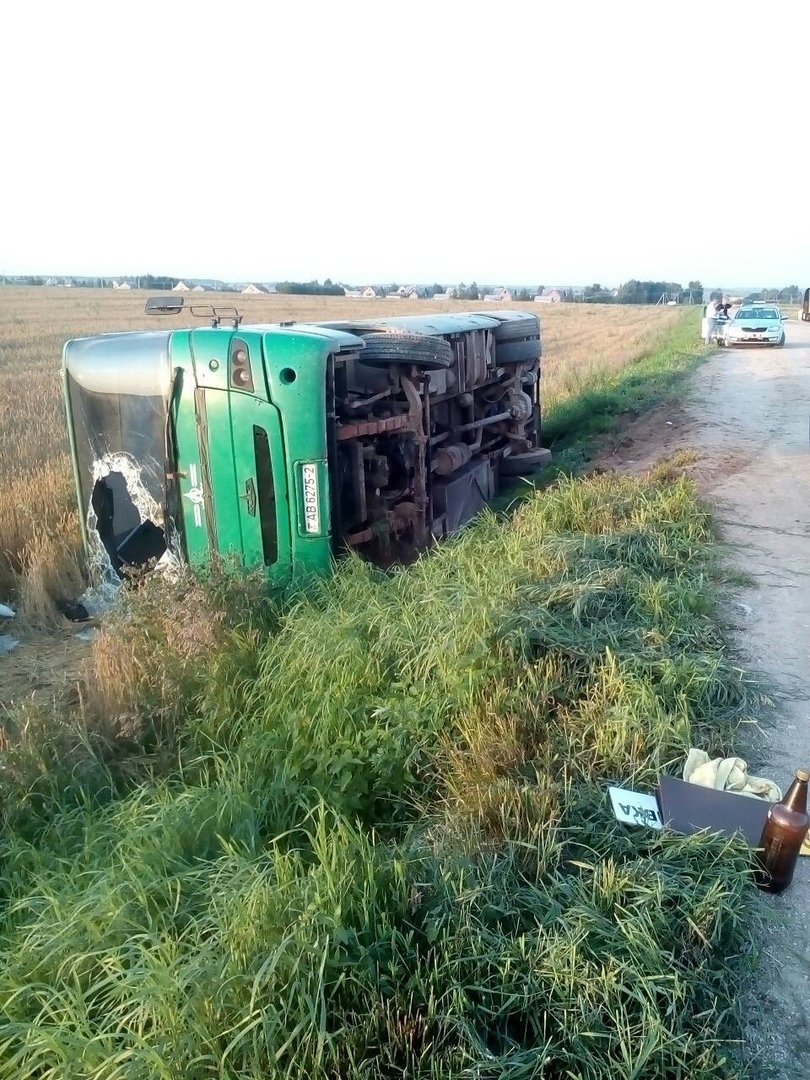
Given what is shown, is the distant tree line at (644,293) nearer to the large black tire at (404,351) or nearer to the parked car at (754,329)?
the parked car at (754,329)

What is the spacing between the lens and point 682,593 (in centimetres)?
466

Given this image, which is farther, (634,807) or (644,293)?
(644,293)

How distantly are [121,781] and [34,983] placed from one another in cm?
165

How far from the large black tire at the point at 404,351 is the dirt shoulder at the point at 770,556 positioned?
247 cm

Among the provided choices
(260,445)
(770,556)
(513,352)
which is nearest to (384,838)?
(260,445)

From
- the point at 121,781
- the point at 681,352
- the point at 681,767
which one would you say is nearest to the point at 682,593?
the point at 681,767

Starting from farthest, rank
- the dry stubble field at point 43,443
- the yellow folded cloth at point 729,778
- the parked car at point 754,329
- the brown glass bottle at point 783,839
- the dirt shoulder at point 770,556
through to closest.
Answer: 1. the parked car at point 754,329
2. the dry stubble field at point 43,443
3. the yellow folded cloth at point 729,778
4. the brown glass bottle at point 783,839
5. the dirt shoulder at point 770,556

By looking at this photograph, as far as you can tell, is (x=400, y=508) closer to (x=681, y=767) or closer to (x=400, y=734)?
(x=400, y=734)

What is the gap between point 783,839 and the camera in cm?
267

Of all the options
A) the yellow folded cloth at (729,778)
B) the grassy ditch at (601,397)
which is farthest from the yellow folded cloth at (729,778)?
the grassy ditch at (601,397)

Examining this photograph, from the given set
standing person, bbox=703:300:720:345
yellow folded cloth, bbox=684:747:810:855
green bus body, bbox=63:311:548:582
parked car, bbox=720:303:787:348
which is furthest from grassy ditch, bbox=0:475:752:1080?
standing person, bbox=703:300:720:345

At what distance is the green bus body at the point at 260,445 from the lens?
17.0 feet

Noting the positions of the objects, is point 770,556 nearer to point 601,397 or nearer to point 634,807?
point 634,807

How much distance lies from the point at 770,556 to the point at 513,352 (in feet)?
12.9
